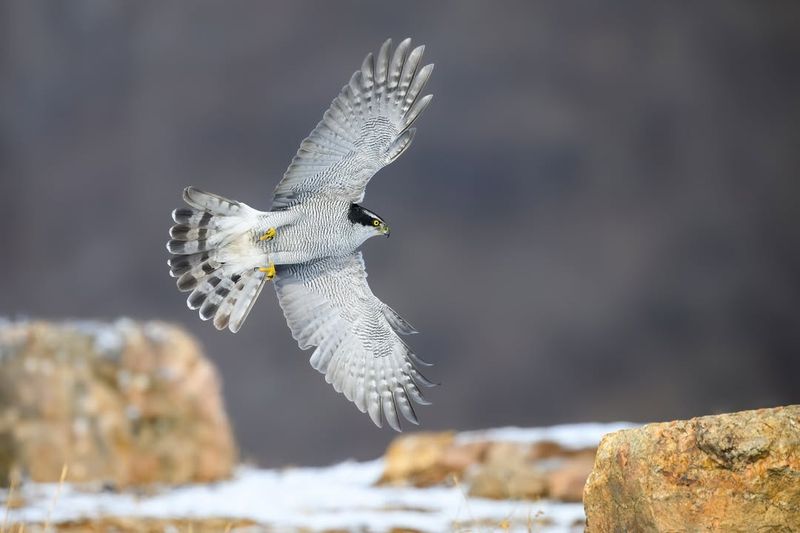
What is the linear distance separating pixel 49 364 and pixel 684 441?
6796mm

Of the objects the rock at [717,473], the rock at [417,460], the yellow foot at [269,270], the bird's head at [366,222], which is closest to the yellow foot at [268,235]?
the yellow foot at [269,270]

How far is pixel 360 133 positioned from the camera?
3.35 m

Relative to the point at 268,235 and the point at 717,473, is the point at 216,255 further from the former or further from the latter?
the point at 717,473

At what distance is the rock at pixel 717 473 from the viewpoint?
224 cm

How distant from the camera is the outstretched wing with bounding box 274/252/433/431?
3725 millimetres

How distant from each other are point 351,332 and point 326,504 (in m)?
2.92

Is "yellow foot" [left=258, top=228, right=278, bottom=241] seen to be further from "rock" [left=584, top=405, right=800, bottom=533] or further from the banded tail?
"rock" [left=584, top=405, right=800, bottom=533]

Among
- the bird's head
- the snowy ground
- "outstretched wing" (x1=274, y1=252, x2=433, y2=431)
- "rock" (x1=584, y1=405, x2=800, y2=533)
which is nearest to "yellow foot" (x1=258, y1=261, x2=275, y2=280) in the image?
"outstretched wing" (x1=274, y1=252, x2=433, y2=431)

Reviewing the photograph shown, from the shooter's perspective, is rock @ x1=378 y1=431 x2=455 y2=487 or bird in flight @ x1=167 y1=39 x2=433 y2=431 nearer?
bird in flight @ x1=167 y1=39 x2=433 y2=431

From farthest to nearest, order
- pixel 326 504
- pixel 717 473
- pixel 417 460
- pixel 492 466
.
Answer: pixel 417 460
pixel 492 466
pixel 326 504
pixel 717 473

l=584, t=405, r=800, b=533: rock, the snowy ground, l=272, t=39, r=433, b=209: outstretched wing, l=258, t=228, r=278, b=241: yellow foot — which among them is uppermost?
l=272, t=39, r=433, b=209: outstretched wing

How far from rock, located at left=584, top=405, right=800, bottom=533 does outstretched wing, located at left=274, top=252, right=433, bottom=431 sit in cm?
139

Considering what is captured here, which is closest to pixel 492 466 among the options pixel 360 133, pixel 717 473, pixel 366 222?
pixel 366 222

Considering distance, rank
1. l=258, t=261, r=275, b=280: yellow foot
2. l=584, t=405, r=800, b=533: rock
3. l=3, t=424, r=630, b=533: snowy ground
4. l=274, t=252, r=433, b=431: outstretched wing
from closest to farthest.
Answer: l=584, t=405, r=800, b=533: rock, l=258, t=261, r=275, b=280: yellow foot, l=274, t=252, r=433, b=431: outstretched wing, l=3, t=424, r=630, b=533: snowy ground
